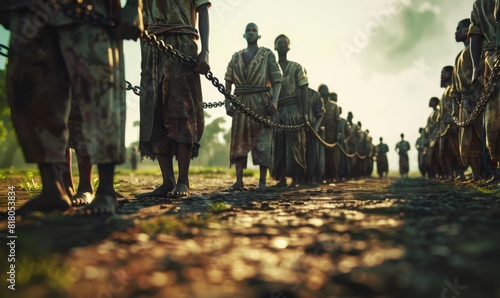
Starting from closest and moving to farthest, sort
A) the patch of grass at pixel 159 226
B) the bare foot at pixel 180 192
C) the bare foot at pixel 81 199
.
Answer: the patch of grass at pixel 159 226, the bare foot at pixel 81 199, the bare foot at pixel 180 192

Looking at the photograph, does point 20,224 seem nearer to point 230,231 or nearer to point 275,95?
point 230,231

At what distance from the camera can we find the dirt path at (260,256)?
1.16 metres

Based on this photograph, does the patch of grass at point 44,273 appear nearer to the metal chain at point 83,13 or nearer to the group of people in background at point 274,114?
the metal chain at point 83,13

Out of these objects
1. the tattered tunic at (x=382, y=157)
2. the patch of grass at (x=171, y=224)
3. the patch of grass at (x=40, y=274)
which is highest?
the tattered tunic at (x=382, y=157)

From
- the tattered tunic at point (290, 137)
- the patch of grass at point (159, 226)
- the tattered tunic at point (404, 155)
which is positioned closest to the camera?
the patch of grass at point (159, 226)

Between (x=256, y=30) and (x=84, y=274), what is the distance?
6.12 meters

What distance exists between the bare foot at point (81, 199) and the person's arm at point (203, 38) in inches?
67.2

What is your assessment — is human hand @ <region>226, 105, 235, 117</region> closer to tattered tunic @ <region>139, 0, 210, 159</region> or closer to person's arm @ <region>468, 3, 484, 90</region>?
tattered tunic @ <region>139, 0, 210, 159</region>

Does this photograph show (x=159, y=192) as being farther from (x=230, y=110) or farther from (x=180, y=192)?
(x=230, y=110)

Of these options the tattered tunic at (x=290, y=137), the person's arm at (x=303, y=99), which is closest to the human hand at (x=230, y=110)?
the tattered tunic at (x=290, y=137)

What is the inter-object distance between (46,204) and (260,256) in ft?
5.62

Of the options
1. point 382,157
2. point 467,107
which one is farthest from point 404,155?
point 467,107

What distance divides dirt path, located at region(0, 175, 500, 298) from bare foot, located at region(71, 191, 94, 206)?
1.01 metres

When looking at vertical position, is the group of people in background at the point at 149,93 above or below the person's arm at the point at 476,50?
below
